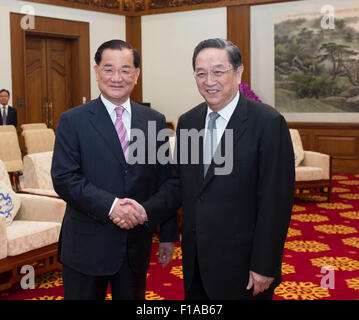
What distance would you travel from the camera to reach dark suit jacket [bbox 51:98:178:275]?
201 cm

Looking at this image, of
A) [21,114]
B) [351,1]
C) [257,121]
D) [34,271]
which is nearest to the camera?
[257,121]

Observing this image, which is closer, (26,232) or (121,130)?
(121,130)

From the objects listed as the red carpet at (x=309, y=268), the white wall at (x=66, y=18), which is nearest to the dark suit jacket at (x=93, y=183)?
the red carpet at (x=309, y=268)

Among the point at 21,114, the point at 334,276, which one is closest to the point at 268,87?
the point at 21,114

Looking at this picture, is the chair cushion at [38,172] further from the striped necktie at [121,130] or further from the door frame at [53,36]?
the door frame at [53,36]

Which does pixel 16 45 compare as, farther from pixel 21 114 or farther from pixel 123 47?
pixel 123 47

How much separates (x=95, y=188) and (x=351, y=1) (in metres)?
8.71

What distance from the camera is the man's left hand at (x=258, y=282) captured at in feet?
6.13

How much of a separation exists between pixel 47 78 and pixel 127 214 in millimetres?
9281

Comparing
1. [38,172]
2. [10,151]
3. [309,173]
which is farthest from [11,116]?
[309,173]

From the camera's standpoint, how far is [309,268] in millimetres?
4199

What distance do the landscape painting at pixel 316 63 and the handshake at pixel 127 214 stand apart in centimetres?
832
